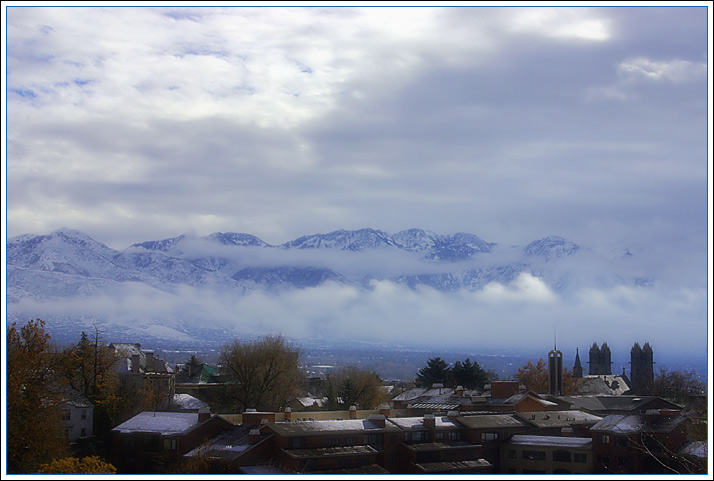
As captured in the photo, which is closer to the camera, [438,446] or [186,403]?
[438,446]

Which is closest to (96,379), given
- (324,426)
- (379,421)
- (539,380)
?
(324,426)

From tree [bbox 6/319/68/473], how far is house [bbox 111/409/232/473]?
3512mm

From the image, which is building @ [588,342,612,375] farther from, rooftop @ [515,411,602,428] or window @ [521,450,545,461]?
window @ [521,450,545,461]

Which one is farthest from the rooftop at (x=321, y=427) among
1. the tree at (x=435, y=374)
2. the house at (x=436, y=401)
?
the tree at (x=435, y=374)

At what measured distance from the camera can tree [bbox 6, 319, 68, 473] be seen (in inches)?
1300

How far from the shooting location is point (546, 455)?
42406 mm

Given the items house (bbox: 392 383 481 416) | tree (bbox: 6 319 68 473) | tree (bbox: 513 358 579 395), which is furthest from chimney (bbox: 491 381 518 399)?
tree (bbox: 6 319 68 473)

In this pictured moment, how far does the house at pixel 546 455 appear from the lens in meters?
41.8

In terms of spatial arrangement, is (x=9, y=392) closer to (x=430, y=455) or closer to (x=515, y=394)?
(x=430, y=455)

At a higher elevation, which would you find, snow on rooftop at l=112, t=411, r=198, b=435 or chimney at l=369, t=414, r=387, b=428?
chimney at l=369, t=414, r=387, b=428

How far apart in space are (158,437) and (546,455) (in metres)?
20.7

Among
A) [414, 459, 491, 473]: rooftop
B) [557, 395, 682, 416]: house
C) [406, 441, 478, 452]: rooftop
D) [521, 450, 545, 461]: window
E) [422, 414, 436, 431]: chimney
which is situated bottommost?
[414, 459, 491, 473]: rooftop

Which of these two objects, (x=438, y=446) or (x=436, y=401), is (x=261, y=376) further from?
(x=438, y=446)

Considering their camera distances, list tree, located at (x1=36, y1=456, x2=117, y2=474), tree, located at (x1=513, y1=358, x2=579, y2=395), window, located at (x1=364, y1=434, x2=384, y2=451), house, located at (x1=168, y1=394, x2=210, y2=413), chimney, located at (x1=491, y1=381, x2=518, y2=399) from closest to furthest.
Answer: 1. tree, located at (x1=36, y1=456, x2=117, y2=474)
2. window, located at (x1=364, y1=434, x2=384, y2=451)
3. house, located at (x1=168, y1=394, x2=210, y2=413)
4. chimney, located at (x1=491, y1=381, x2=518, y2=399)
5. tree, located at (x1=513, y1=358, x2=579, y2=395)
